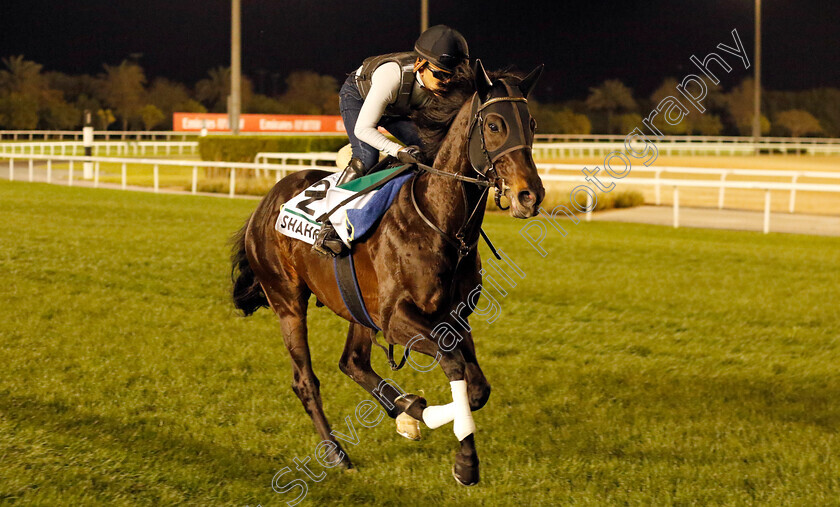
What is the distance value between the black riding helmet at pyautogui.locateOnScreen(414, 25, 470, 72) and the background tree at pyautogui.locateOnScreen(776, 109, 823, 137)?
5717 cm

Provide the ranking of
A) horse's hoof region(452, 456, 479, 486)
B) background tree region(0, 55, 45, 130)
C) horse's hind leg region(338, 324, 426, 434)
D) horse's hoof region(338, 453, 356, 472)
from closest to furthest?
horse's hoof region(452, 456, 479, 486), horse's hind leg region(338, 324, 426, 434), horse's hoof region(338, 453, 356, 472), background tree region(0, 55, 45, 130)

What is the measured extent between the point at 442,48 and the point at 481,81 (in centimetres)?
26

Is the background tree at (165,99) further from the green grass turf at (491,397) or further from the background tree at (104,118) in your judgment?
the green grass turf at (491,397)

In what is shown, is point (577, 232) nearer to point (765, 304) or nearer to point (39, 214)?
point (765, 304)

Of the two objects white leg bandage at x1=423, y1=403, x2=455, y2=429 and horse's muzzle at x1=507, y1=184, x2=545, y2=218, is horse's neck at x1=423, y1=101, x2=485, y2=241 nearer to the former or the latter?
horse's muzzle at x1=507, y1=184, x2=545, y2=218

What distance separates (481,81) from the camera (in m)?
3.29

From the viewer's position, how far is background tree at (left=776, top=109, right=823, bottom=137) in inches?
2222

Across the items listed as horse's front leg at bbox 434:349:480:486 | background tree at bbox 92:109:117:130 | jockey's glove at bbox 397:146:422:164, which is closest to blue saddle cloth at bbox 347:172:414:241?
jockey's glove at bbox 397:146:422:164

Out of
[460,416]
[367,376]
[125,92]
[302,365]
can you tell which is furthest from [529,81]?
[125,92]

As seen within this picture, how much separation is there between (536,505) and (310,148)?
822 inches

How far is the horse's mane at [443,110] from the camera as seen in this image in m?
3.50

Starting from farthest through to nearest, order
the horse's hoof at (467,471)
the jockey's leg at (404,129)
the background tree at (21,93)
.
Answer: the background tree at (21,93) < the jockey's leg at (404,129) < the horse's hoof at (467,471)

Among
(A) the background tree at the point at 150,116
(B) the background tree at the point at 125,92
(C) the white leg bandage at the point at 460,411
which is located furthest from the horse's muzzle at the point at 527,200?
(B) the background tree at the point at 125,92

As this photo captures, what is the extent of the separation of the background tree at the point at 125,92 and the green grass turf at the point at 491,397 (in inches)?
2030
